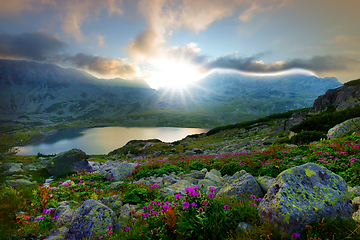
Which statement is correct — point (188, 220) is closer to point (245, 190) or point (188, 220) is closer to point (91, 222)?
point (245, 190)

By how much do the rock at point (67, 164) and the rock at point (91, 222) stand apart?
11.7m

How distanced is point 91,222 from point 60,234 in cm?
108

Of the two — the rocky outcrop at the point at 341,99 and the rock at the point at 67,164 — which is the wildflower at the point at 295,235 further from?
the rocky outcrop at the point at 341,99

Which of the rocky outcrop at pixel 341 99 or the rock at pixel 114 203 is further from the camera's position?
the rocky outcrop at pixel 341 99

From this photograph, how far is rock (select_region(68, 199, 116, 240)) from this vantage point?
4.68 m

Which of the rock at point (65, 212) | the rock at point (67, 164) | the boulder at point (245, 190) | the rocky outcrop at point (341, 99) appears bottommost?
the rock at point (67, 164)

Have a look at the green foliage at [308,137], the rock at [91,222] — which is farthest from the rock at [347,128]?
the rock at [91,222]

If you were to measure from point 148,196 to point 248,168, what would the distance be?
270 inches

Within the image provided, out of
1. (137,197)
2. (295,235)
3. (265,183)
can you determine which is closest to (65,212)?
(137,197)

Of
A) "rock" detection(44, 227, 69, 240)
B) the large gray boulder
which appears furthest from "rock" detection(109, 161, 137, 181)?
the large gray boulder

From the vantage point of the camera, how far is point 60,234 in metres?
4.86

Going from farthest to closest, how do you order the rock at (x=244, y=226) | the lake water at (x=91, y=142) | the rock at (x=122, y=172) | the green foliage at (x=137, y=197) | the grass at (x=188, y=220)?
the lake water at (x=91, y=142)
the rock at (x=122, y=172)
the green foliage at (x=137, y=197)
the rock at (x=244, y=226)
the grass at (x=188, y=220)

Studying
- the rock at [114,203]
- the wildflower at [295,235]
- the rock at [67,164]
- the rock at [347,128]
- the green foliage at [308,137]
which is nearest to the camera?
the wildflower at [295,235]

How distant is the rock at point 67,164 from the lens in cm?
1488
